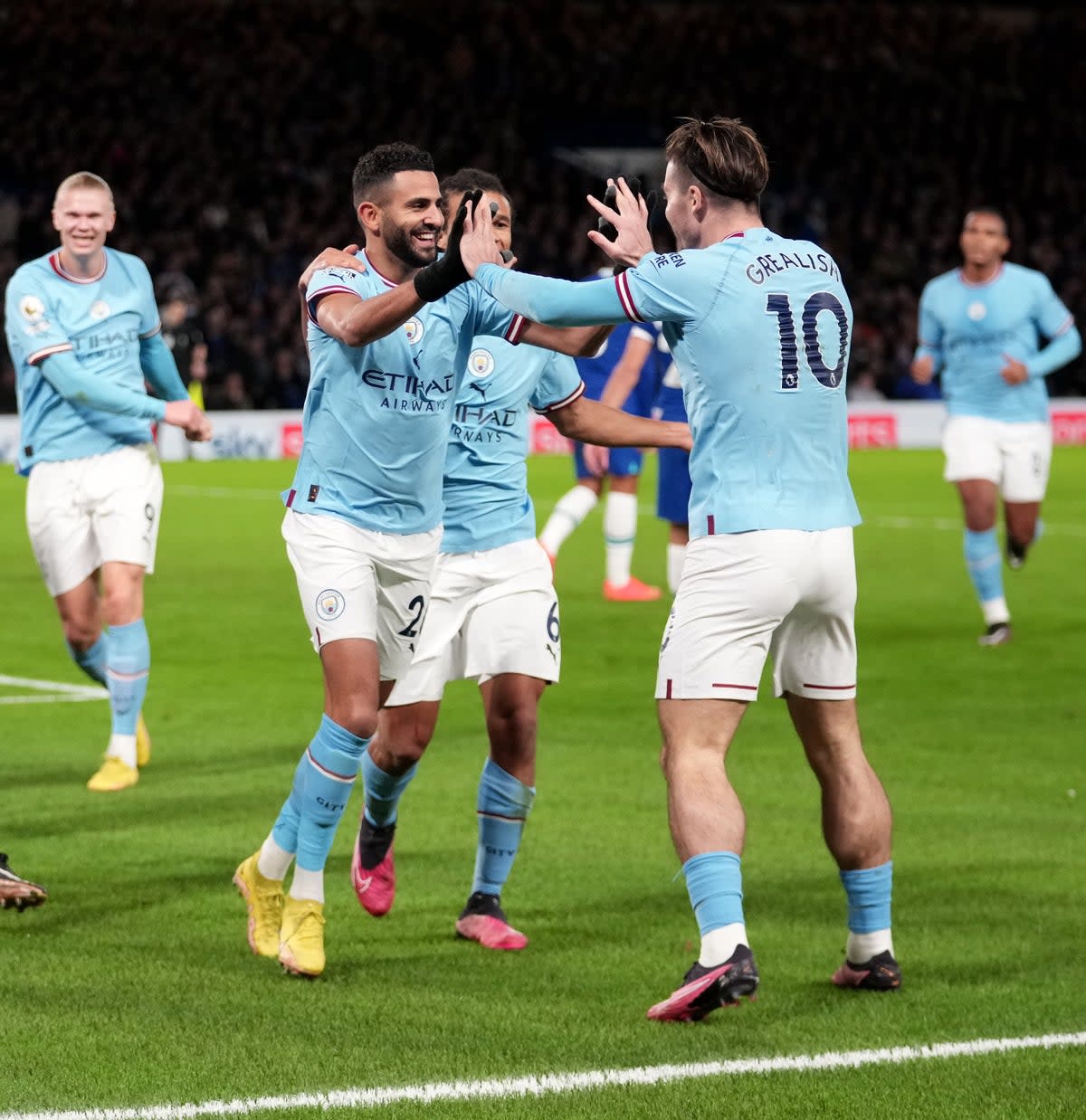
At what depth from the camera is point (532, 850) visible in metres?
7.00

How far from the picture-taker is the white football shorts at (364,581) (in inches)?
216

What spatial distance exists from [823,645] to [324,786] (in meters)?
1.40

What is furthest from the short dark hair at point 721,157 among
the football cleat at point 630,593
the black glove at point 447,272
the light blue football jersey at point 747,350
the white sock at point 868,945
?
the football cleat at point 630,593

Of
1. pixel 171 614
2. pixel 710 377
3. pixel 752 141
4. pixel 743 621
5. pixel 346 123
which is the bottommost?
pixel 171 614

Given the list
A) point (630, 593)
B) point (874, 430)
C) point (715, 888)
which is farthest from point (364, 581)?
point (874, 430)

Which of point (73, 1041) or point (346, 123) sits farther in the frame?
point (346, 123)

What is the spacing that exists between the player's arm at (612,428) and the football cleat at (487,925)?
1371mm

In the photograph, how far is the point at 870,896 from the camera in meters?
5.19

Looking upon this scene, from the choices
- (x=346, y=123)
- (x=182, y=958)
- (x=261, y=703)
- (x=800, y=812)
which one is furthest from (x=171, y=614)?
(x=346, y=123)

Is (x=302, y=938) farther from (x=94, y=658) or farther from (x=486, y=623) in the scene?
(x=94, y=658)

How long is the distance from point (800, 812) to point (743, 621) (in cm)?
292

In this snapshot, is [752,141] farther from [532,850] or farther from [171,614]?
[171,614]

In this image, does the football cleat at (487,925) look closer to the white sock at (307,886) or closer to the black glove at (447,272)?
the white sock at (307,886)

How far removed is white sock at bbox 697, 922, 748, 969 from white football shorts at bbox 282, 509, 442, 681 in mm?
1377
